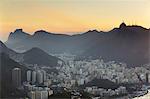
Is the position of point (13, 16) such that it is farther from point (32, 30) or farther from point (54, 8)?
point (54, 8)

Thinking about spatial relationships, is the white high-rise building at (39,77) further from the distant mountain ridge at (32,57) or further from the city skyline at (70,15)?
the city skyline at (70,15)

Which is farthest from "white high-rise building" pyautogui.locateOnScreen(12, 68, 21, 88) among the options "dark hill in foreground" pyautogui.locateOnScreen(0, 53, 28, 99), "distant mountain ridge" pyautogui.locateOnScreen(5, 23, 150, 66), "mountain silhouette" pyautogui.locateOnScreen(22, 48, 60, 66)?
"distant mountain ridge" pyautogui.locateOnScreen(5, 23, 150, 66)

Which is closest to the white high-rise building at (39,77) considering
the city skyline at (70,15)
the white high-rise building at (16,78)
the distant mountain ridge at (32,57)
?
the distant mountain ridge at (32,57)

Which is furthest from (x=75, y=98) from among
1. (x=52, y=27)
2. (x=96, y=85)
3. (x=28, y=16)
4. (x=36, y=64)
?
(x=28, y=16)

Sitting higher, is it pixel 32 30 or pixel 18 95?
pixel 32 30

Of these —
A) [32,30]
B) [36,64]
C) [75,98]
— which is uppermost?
[32,30]

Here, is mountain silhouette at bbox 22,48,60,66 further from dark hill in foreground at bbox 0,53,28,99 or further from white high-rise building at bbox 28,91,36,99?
white high-rise building at bbox 28,91,36,99

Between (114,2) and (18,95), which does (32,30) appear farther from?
(114,2)
